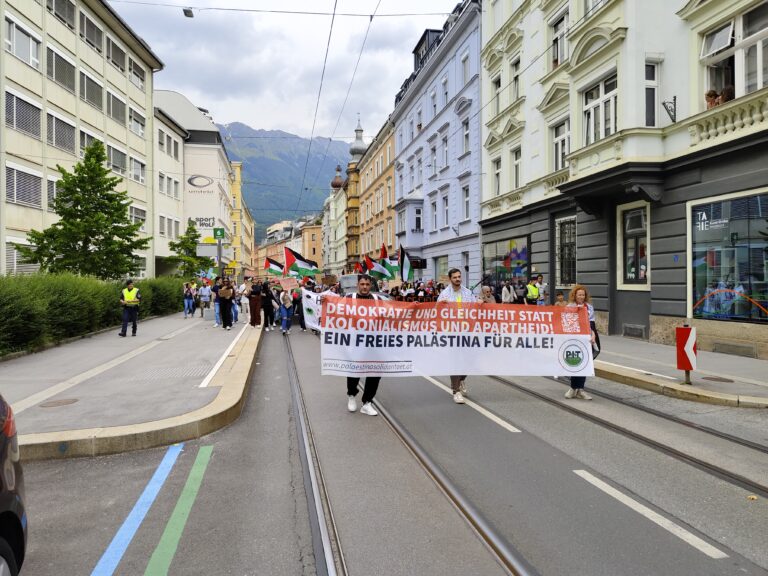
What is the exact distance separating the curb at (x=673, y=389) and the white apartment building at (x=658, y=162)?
146 inches

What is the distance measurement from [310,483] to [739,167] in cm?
1173

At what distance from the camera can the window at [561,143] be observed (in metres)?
19.1

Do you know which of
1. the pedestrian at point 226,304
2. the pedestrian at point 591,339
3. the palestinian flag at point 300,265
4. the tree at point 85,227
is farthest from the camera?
the tree at point 85,227

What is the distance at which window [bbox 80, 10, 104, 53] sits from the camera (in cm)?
3188

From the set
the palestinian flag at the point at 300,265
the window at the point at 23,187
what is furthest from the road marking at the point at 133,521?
the window at the point at 23,187

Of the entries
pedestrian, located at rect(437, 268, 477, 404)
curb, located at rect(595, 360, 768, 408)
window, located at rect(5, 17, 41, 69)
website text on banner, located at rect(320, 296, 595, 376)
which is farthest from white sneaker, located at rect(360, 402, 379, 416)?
window, located at rect(5, 17, 41, 69)

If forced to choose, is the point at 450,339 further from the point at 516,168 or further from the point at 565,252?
the point at 516,168

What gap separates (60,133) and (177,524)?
31551 mm

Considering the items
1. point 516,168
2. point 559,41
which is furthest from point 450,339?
point 516,168

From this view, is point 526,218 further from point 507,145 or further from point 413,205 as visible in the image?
point 413,205

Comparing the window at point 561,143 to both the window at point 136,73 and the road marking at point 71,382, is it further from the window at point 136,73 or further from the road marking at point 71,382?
the window at point 136,73

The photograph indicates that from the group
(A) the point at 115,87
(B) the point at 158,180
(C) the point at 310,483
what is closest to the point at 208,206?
(B) the point at 158,180

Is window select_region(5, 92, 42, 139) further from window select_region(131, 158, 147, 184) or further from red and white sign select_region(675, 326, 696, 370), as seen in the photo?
red and white sign select_region(675, 326, 696, 370)

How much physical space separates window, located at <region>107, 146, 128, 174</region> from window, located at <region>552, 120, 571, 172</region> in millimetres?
27447
